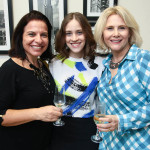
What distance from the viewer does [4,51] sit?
210 centimetres

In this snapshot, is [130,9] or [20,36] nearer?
[20,36]

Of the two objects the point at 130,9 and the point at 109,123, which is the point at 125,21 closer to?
the point at 109,123

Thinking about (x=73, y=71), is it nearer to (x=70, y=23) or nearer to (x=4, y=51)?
(x=70, y=23)

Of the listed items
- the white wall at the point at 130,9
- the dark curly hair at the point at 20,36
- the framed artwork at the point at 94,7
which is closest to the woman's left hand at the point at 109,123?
the dark curly hair at the point at 20,36

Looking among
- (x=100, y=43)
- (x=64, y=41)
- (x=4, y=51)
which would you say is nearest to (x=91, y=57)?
(x=100, y=43)

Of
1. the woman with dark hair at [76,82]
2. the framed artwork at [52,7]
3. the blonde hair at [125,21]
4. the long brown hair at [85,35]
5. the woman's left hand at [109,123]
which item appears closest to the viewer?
the woman's left hand at [109,123]

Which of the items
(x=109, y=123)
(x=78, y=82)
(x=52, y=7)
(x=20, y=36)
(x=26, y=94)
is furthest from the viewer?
(x=52, y=7)

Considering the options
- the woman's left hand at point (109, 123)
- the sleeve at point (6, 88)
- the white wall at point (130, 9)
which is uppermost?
the white wall at point (130, 9)

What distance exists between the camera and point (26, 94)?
1122 millimetres

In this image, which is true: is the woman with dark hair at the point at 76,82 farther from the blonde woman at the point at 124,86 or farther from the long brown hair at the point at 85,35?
the blonde woman at the point at 124,86

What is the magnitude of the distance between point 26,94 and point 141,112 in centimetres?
80

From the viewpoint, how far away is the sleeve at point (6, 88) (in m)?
1.04

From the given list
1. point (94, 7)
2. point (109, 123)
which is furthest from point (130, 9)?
point (109, 123)

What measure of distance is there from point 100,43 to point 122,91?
0.51 metres
